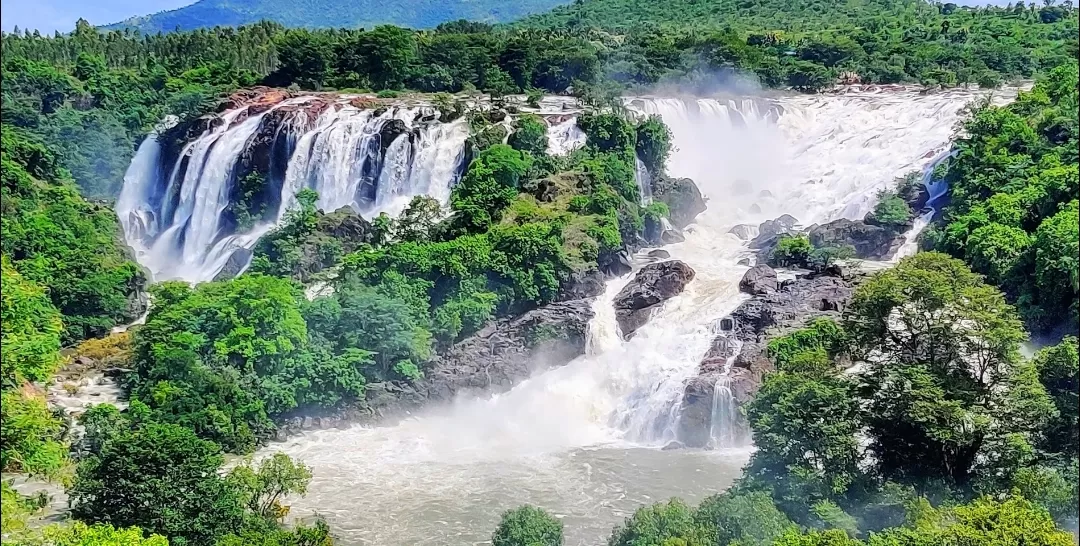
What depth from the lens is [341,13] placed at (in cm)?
7612

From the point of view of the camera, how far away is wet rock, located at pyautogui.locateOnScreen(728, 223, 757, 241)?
102ft

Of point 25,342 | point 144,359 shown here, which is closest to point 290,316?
point 144,359

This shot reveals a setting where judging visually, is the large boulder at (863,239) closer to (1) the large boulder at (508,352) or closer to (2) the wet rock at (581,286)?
(2) the wet rock at (581,286)

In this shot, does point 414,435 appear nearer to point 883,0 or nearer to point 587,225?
point 587,225

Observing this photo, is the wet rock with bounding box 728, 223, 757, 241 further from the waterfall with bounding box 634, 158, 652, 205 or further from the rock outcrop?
the rock outcrop

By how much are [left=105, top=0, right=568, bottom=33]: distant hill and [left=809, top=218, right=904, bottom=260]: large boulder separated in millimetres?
44302

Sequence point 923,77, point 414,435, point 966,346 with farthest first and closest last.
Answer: point 923,77
point 414,435
point 966,346

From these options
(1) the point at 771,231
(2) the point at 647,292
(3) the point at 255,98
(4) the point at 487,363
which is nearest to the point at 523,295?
(4) the point at 487,363

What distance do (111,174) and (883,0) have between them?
43569 millimetres

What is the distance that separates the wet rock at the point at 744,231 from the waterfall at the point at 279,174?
31.3 feet

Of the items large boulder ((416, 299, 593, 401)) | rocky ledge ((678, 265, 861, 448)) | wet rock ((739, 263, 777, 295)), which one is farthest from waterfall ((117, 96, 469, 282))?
rocky ledge ((678, 265, 861, 448))

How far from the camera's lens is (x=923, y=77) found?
134ft

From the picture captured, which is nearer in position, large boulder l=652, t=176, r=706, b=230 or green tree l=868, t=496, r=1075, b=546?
green tree l=868, t=496, r=1075, b=546

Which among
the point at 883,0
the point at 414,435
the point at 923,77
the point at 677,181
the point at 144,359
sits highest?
the point at 883,0
